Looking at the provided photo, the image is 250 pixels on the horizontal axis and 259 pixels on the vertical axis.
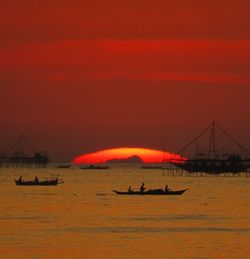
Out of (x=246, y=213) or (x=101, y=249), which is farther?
(x=246, y=213)

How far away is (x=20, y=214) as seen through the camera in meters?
89.9

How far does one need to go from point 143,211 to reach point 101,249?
35148 mm

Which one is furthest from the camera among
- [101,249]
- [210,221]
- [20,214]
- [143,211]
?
[143,211]

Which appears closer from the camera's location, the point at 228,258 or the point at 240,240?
the point at 228,258

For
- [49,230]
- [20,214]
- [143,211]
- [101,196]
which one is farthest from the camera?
[101,196]

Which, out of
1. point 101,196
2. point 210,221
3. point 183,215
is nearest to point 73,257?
point 210,221

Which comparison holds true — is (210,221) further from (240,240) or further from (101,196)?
(101,196)

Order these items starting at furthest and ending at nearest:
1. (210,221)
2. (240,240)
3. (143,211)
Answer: (143,211), (210,221), (240,240)

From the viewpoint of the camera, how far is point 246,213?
94375mm

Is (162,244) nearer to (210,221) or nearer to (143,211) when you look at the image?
(210,221)

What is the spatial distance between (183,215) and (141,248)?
1209 inches

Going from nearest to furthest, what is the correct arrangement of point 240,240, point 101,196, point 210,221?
1. point 240,240
2. point 210,221
3. point 101,196

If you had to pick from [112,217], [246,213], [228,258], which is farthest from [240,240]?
[246,213]

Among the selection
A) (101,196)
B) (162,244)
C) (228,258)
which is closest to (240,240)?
(162,244)
